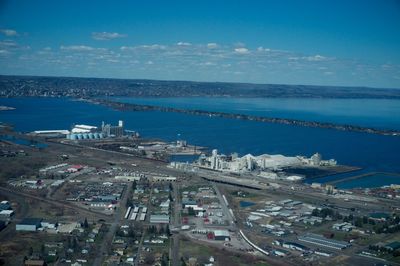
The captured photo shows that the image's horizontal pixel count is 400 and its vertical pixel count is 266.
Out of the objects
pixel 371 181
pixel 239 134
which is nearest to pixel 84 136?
pixel 239 134

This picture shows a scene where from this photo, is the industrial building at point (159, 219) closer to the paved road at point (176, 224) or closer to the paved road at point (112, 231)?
the paved road at point (176, 224)

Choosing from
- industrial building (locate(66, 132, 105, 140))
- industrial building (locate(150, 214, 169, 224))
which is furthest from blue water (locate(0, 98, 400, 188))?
industrial building (locate(150, 214, 169, 224))

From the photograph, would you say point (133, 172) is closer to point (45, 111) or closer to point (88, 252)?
point (88, 252)

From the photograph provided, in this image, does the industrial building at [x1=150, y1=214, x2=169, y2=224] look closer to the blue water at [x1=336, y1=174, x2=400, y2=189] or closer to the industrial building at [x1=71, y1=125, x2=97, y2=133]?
the blue water at [x1=336, y1=174, x2=400, y2=189]

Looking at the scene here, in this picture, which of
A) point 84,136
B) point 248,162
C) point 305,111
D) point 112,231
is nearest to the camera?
point 112,231

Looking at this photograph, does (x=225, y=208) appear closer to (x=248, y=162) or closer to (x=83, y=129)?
(x=248, y=162)

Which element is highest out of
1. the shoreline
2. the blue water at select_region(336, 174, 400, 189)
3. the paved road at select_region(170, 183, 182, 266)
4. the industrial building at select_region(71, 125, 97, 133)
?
the shoreline
